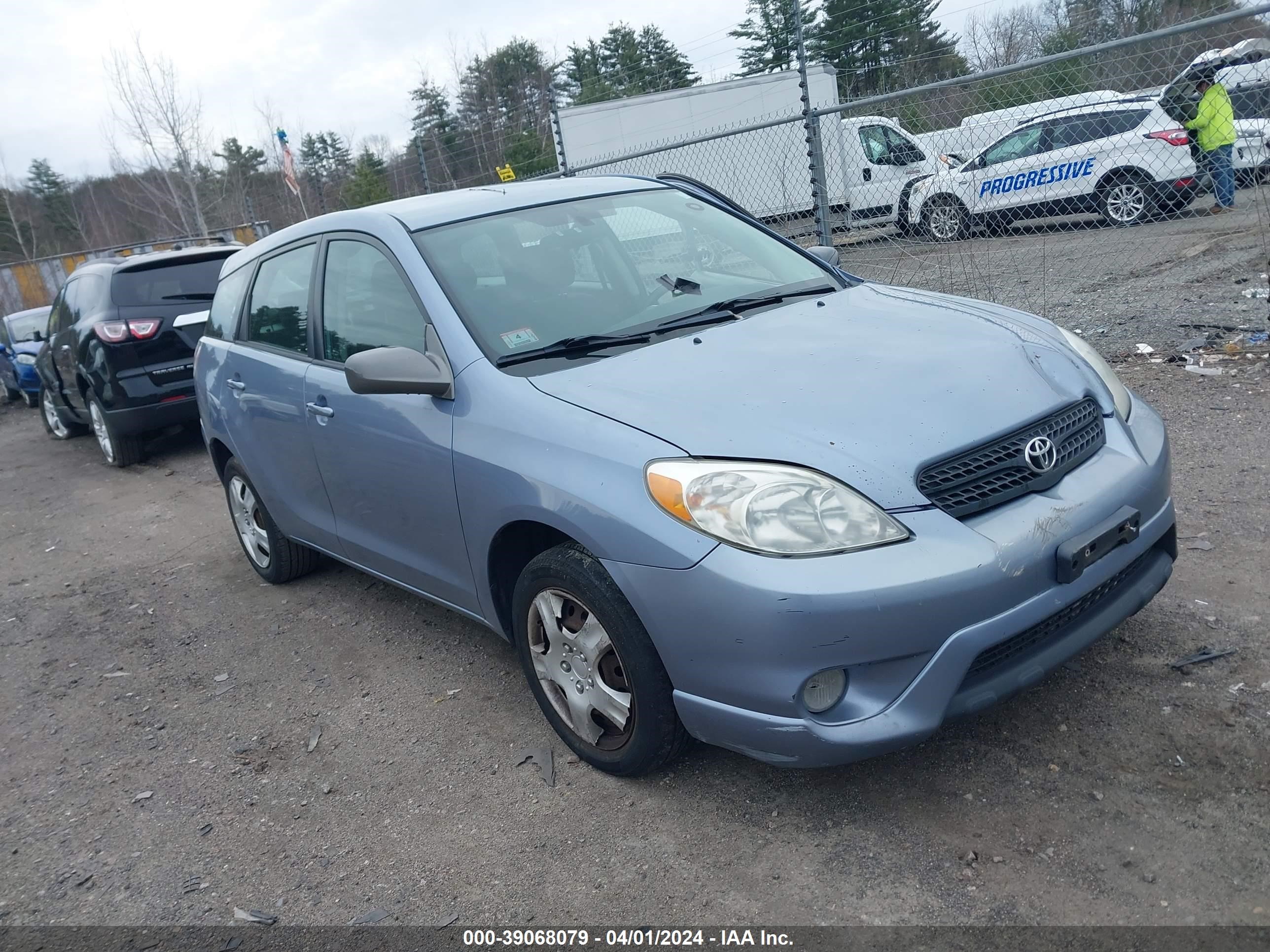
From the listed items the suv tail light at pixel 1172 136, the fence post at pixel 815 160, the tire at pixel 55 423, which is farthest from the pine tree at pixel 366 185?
the suv tail light at pixel 1172 136

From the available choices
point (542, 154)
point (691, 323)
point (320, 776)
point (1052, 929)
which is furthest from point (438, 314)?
point (542, 154)

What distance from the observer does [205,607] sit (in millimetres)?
5250

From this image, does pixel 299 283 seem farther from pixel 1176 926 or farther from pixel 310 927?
pixel 1176 926

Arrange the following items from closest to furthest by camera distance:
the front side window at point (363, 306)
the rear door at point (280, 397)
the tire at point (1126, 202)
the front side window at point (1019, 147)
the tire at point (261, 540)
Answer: the front side window at point (363, 306)
the rear door at point (280, 397)
the tire at point (261, 540)
the tire at point (1126, 202)
the front side window at point (1019, 147)

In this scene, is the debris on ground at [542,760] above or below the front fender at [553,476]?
below

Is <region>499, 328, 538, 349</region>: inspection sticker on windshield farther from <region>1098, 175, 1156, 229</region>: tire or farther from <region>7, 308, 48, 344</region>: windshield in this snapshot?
<region>7, 308, 48, 344</region>: windshield

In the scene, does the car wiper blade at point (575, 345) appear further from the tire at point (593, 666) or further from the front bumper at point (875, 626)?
the front bumper at point (875, 626)

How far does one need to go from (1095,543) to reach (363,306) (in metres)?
2.67

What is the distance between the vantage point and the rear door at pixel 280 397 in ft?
13.9

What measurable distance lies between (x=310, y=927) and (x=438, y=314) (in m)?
1.88

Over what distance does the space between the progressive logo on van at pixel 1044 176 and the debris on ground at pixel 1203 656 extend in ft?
25.1

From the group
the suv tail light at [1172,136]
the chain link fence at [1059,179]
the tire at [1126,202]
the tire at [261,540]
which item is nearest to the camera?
the tire at [261,540]

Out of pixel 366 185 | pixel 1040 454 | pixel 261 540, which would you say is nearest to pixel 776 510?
pixel 1040 454

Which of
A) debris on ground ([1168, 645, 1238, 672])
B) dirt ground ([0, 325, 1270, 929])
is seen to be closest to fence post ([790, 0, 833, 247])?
dirt ground ([0, 325, 1270, 929])
